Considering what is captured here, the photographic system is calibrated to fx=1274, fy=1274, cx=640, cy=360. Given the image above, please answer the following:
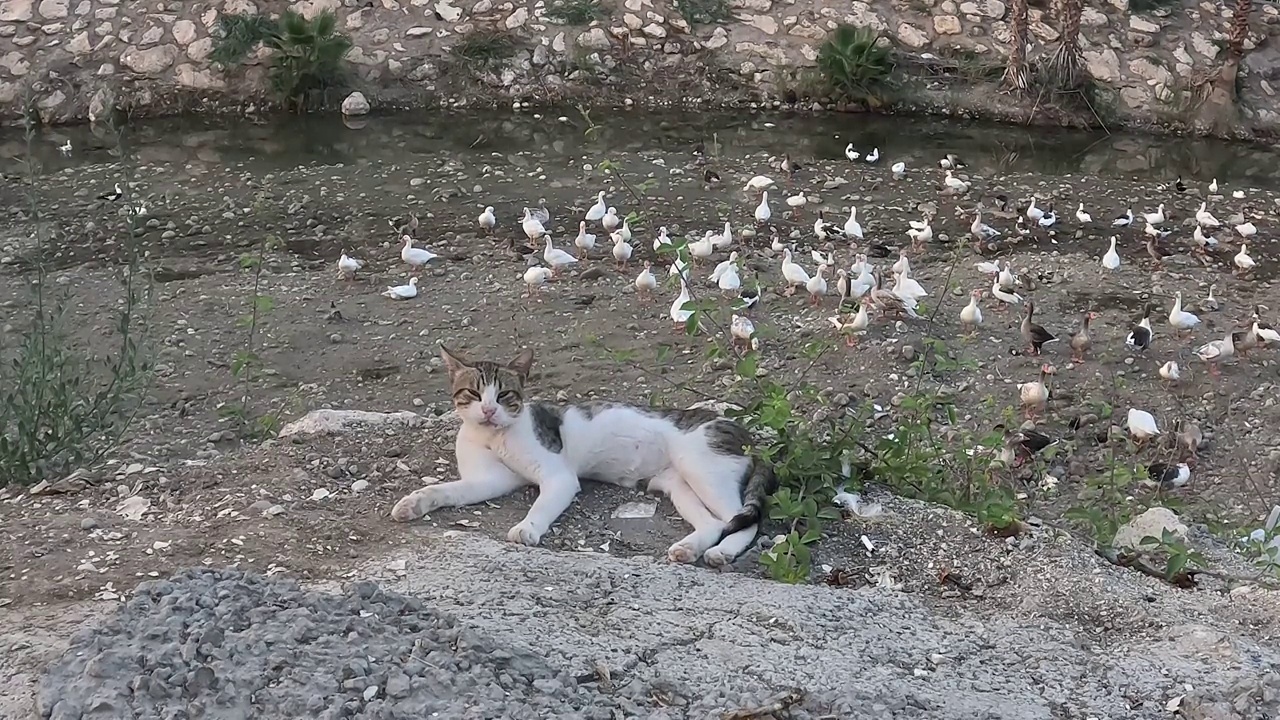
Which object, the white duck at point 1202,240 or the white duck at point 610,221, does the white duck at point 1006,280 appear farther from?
the white duck at point 610,221

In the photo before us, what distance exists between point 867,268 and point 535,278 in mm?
2316

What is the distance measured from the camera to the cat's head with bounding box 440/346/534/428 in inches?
189

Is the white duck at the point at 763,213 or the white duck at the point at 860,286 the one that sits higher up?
the white duck at the point at 860,286

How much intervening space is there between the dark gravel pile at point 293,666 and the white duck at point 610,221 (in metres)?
6.96

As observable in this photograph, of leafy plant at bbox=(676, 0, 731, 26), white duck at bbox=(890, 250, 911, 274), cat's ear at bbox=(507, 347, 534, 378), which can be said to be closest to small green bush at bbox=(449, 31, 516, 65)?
leafy plant at bbox=(676, 0, 731, 26)

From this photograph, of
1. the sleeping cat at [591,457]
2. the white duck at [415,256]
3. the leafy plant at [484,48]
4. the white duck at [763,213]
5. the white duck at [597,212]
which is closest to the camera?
the sleeping cat at [591,457]

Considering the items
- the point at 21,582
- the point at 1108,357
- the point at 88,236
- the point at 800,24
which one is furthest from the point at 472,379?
the point at 800,24

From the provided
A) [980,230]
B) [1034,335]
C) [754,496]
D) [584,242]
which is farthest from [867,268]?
[754,496]

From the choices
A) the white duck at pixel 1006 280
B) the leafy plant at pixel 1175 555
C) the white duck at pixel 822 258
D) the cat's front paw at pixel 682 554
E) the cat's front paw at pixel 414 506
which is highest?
the cat's front paw at pixel 414 506

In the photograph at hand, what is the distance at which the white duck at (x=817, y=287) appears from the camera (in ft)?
28.7

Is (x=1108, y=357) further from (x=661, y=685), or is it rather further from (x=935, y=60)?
(x=935, y=60)

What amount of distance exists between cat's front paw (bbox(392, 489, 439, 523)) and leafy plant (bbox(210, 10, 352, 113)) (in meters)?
10.3

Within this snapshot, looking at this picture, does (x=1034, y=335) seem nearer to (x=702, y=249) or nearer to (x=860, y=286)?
(x=860, y=286)

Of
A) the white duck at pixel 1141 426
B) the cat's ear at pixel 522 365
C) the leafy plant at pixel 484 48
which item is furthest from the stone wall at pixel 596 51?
the cat's ear at pixel 522 365
